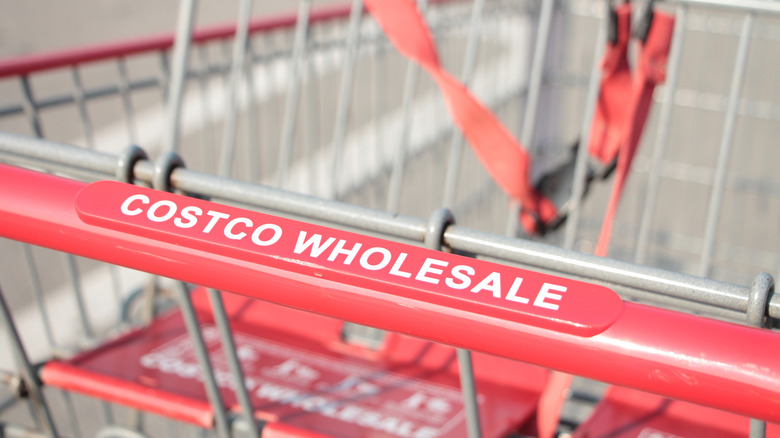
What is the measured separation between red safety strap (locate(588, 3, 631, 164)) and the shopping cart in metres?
0.03

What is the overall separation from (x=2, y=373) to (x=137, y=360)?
11.4 inches

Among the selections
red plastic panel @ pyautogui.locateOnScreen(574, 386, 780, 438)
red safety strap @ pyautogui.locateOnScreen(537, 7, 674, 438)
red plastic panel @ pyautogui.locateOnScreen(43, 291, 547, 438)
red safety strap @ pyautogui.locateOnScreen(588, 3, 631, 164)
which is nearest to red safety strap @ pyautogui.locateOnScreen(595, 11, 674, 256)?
red safety strap @ pyautogui.locateOnScreen(537, 7, 674, 438)

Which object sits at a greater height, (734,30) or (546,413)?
(734,30)

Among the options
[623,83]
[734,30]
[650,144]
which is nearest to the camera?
[623,83]

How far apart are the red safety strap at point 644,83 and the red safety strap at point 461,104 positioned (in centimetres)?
21

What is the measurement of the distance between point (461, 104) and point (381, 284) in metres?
0.79

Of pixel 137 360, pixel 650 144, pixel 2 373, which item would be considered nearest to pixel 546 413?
pixel 137 360

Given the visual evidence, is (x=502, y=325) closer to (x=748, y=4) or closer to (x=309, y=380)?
(x=309, y=380)

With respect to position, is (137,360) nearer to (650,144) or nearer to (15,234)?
(15,234)

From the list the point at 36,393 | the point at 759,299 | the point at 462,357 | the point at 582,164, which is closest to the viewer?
the point at 759,299

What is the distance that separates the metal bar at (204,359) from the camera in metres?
1.30

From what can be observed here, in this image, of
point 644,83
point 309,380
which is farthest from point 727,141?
point 309,380

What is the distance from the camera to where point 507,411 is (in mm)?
1652

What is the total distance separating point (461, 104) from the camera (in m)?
1.62
